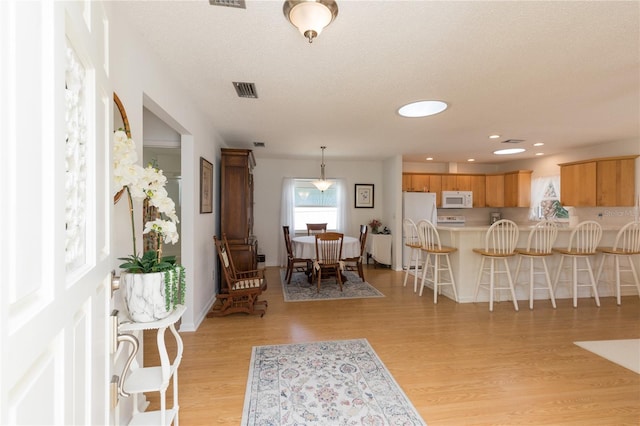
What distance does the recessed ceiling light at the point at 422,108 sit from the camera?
3023mm

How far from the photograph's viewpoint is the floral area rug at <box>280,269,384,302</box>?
165 inches

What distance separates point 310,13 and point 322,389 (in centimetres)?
235

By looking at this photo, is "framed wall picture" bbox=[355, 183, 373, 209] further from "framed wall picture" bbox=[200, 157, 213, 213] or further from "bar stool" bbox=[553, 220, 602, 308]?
"framed wall picture" bbox=[200, 157, 213, 213]

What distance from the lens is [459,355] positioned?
8.20 feet

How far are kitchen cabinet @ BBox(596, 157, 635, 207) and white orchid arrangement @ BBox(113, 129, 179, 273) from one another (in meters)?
6.41

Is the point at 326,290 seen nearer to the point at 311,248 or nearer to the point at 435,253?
Result: the point at 311,248

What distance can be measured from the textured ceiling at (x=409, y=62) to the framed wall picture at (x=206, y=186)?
62 cm

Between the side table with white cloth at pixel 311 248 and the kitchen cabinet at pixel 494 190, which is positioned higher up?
the kitchen cabinet at pixel 494 190

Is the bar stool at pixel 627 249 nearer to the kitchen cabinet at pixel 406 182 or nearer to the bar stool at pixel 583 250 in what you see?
the bar stool at pixel 583 250

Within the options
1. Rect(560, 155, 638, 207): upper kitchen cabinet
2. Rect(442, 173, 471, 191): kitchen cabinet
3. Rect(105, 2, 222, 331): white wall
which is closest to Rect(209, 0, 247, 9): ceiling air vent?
Rect(105, 2, 222, 331): white wall

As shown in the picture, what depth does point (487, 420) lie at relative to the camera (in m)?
1.74

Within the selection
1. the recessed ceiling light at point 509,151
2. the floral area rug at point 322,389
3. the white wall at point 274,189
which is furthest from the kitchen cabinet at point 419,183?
the floral area rug at point 322,389

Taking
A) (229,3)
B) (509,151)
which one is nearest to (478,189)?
(509,151)

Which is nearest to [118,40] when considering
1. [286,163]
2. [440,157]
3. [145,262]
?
[145,262]
